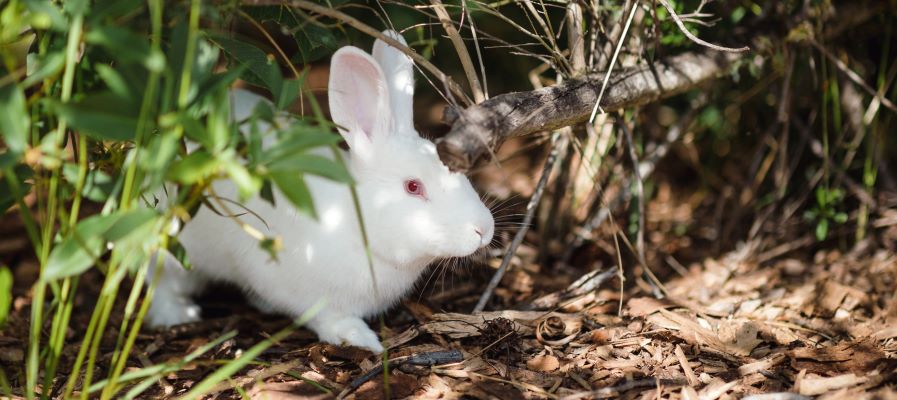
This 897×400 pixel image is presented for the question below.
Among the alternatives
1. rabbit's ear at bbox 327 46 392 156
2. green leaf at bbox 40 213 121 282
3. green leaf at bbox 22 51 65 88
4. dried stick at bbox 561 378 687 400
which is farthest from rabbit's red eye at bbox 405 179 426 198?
green leaf at bbox 22 51 65 88

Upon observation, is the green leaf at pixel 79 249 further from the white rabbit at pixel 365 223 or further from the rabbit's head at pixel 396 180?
the rabbit's head at pixel 396 180

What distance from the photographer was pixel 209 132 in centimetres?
189

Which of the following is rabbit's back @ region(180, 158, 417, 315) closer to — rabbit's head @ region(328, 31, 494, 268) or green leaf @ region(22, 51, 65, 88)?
rabbit's head @ region(328, 31, 494, 268)

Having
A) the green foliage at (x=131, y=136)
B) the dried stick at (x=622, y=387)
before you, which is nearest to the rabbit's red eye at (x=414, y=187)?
the green foliage at (x=131, y=136)

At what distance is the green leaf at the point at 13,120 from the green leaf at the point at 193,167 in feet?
1.11

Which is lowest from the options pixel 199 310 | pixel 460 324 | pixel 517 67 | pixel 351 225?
pixel 199 310

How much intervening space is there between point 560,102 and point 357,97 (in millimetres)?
719

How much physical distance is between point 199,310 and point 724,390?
227cm

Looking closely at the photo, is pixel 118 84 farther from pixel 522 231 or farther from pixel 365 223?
pixel 522 231

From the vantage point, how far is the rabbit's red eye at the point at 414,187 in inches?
110

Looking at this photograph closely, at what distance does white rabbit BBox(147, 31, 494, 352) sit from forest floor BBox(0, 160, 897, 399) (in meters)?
0.18

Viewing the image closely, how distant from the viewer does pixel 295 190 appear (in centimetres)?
186

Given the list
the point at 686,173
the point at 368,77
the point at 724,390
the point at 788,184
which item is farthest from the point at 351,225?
the point at 686,173

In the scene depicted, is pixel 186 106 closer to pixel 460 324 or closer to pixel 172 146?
pixel 172 146
